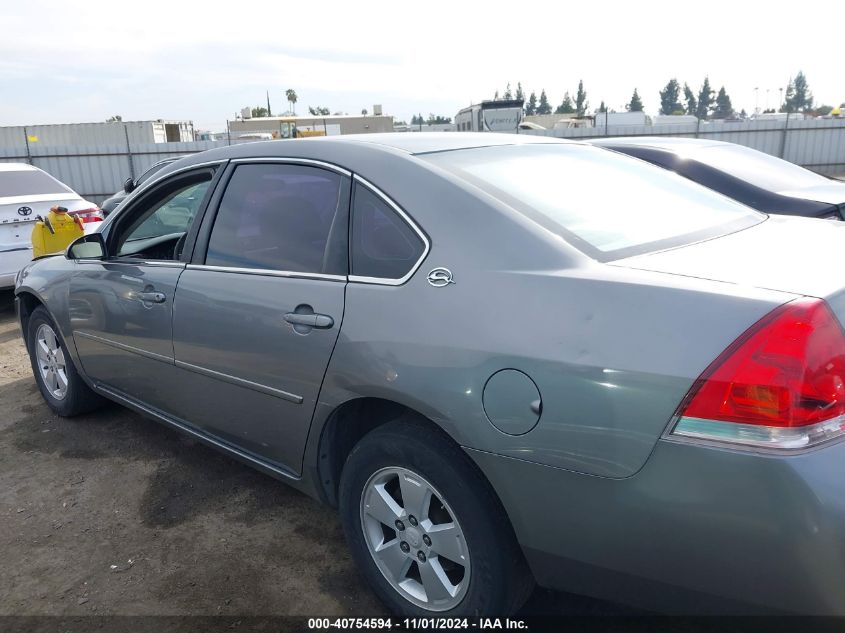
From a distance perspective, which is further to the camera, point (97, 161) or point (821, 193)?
point (97, 161)

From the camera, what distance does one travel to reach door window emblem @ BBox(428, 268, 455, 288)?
2084 millimetres

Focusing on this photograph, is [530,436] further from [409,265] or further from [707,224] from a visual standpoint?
[707,224]

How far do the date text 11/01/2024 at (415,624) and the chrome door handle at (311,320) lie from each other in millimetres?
1043

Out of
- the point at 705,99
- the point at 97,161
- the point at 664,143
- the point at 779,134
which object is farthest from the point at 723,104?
the point at 664,143

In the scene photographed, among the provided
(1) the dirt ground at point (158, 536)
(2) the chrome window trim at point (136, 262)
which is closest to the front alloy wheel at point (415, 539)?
(1) the dirt ground at point (158, 536)

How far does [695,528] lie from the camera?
5.39 feet

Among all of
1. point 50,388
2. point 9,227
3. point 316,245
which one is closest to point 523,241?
point 316,245

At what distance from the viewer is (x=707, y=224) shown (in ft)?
8.11

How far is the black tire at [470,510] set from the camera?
202 centimetres

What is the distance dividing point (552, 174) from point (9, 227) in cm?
644

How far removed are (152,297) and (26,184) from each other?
5672mm

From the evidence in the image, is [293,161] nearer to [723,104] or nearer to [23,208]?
[23,208]

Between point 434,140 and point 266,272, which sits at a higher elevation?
point 434,140

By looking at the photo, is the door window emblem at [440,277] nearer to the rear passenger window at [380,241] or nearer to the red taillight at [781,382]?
the rear passenger window at [380,241]
